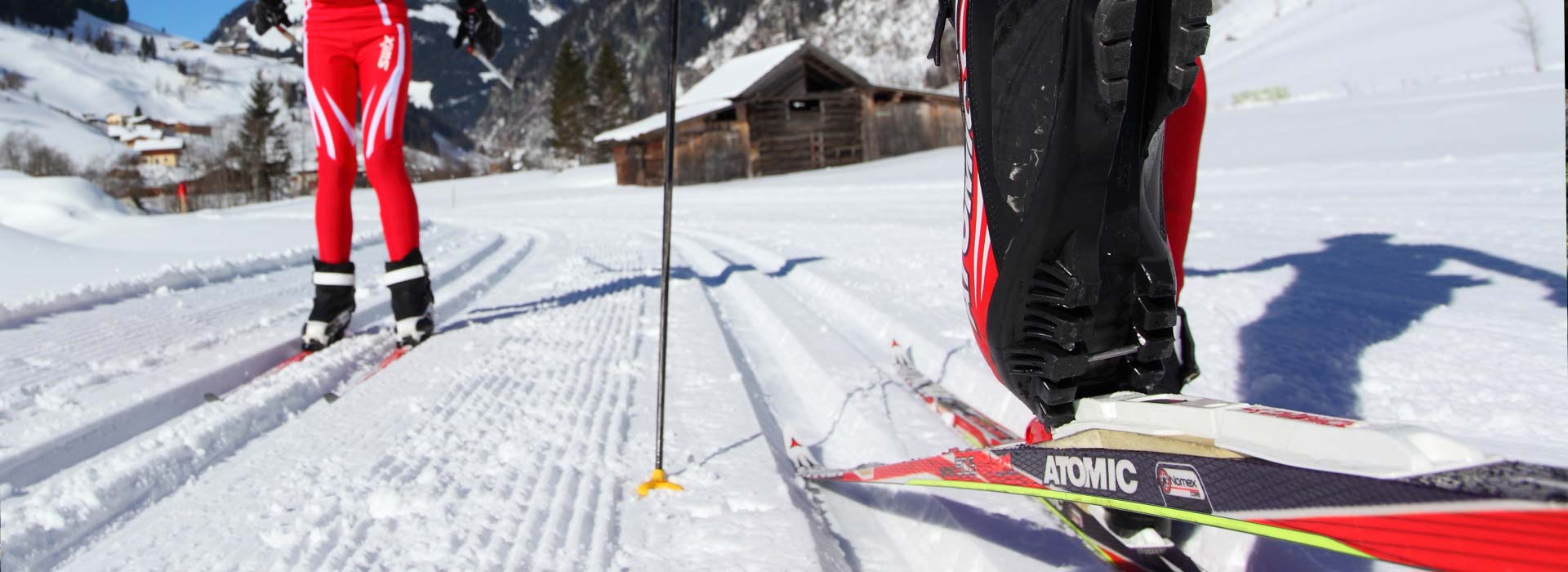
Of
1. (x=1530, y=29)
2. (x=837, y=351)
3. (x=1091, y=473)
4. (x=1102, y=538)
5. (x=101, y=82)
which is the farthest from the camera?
(x=101, y=82)

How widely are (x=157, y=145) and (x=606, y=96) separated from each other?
61.8 meters

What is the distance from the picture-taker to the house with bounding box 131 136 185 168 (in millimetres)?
81000

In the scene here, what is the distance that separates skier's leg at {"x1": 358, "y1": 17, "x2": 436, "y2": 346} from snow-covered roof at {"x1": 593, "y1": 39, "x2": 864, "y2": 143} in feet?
72.8

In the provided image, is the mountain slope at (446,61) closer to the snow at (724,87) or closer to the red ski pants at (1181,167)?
the snow at (724,87)

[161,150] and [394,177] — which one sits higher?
[161,150]

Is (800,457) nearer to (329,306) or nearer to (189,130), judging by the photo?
(329,306)

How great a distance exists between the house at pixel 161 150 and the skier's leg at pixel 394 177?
9911 cm

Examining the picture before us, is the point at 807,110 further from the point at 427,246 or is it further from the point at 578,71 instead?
the point at 578,71

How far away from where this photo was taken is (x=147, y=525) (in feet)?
3.77

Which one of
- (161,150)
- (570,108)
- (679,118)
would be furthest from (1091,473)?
(161,150)

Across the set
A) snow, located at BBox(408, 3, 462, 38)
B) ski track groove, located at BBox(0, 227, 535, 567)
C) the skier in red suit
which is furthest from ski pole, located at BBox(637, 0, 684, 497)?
snow, located at BBox(408, 3, 462, 38)

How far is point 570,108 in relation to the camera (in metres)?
51.3

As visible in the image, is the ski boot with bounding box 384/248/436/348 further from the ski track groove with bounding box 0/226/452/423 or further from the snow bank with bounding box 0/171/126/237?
the snow bank with bounding box 0/171/126/237

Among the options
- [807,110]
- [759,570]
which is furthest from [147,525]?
[807,110]
